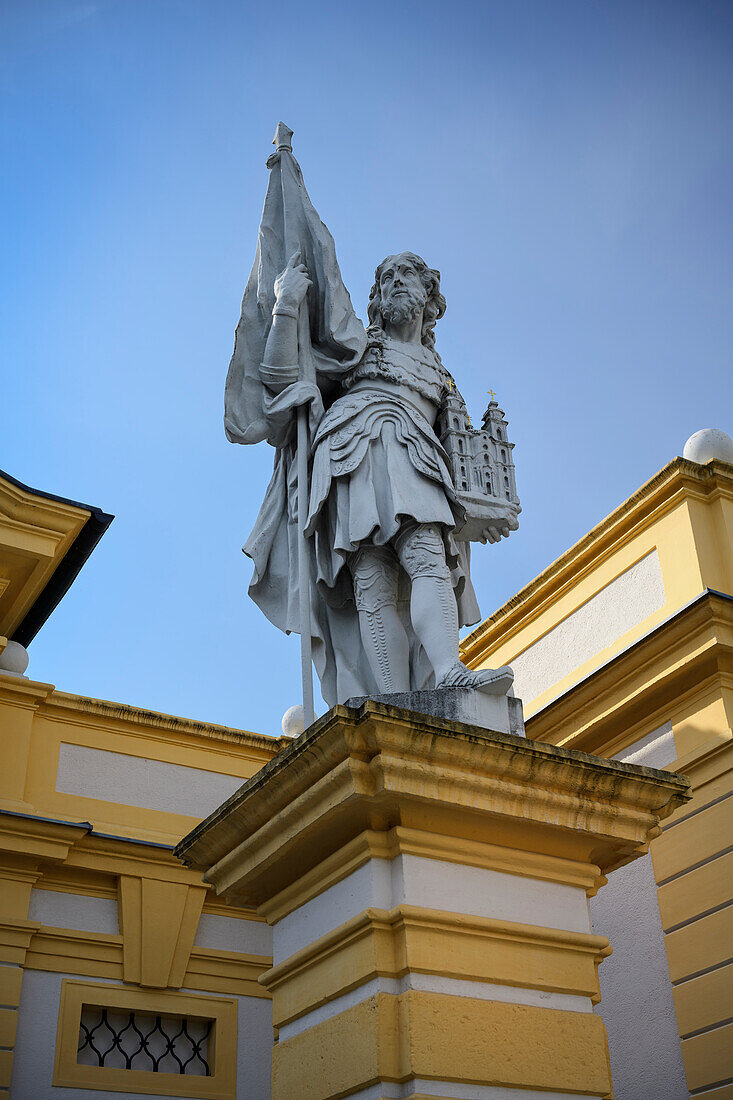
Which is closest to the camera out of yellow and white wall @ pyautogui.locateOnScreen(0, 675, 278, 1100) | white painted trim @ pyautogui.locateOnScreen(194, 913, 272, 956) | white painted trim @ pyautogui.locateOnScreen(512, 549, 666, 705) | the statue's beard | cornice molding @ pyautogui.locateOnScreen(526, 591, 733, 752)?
the statue's beard

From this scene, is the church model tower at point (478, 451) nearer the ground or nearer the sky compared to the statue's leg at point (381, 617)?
nearer the sky

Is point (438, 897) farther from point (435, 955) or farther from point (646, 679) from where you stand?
point (646, 679)


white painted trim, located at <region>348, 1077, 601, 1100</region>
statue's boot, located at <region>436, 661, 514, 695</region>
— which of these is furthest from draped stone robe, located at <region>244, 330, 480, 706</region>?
white painted trim, located at <region>348, 1077, 601, 1100</region>

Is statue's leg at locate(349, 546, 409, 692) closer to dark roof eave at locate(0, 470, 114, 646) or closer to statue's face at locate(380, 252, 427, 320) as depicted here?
statue's face at locate(380, 252, 427, 320)

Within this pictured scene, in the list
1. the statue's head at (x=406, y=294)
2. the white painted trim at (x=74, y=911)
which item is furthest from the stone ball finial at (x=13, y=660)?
the statue's head at (x=406, y=294)

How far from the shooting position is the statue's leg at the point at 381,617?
15.4ft

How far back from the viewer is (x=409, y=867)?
3771 mm

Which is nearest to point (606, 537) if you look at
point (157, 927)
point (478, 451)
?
point (157, 927)

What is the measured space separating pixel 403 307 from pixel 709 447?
213 inches

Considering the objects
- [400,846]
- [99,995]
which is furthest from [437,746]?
[99,995]

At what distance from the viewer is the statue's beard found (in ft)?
18.0

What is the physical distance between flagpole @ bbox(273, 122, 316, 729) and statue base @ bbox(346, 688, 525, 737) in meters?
0.31

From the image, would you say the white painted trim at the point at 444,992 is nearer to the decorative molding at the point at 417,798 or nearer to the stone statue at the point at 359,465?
the decorative molding at the point at 417,798

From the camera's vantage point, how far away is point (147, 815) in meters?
10.5
